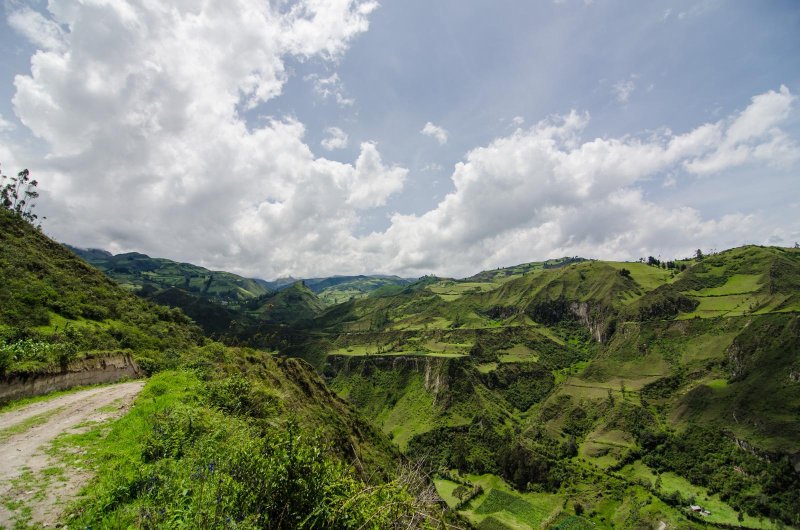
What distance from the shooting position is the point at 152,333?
192 feet

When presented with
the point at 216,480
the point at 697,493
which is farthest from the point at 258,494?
the point at 697,493

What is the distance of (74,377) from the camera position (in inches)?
1238

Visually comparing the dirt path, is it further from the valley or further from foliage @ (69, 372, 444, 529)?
the valley

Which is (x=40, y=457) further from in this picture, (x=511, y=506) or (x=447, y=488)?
(x=447, y=488)

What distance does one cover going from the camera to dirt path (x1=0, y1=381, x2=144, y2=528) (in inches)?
440

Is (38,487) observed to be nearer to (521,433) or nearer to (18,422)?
(18,422)

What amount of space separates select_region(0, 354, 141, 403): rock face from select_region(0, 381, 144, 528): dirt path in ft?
5.71

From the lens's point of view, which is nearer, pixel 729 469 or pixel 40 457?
pixel 40 457

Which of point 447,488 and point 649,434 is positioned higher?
point 649,434

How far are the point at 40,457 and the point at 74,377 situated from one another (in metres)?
21.5

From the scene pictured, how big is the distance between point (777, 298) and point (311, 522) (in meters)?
254

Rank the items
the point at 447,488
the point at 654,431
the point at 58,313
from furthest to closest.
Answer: the point at 654,431, the point at 447,488, the point at 58,313

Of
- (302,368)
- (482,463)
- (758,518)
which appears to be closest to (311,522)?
(302,368)

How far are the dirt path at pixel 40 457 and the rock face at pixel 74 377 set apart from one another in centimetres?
174
